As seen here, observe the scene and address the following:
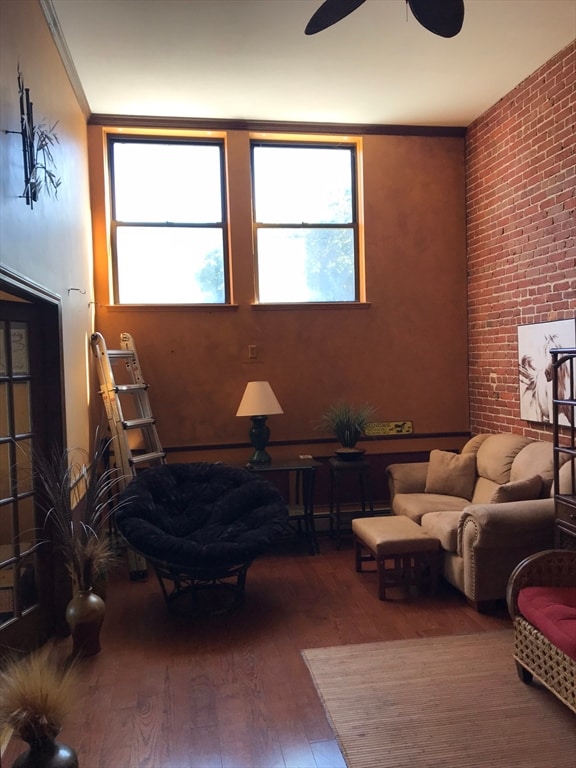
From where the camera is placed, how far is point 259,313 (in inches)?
213

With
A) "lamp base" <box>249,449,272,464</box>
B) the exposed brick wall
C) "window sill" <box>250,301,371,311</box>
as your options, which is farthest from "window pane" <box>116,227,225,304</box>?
the exposed brick wall

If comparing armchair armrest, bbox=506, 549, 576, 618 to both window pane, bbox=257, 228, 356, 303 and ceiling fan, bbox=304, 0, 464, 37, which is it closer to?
ceiling fan, bbox=304, 0, 464, 37

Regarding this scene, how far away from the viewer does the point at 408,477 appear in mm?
5020

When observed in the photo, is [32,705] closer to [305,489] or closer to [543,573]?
[543,573]

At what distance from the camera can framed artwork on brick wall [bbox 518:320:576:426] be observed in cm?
421

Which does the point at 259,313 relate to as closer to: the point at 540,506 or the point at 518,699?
the point at 540,506

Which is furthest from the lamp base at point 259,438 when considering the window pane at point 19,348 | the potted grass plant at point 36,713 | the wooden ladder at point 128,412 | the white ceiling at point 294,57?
the potted grass plant at point 36,713

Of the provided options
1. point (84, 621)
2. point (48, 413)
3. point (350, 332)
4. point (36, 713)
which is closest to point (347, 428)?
point (350, 332)

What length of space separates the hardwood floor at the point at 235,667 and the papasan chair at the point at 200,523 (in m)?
0.27

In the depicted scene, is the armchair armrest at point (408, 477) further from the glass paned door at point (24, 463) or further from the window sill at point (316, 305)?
the glass paned door at point (24, 463)

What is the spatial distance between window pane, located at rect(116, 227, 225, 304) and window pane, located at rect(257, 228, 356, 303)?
435 mm

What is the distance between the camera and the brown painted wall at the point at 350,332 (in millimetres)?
5301

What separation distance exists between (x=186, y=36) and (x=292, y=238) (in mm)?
2003

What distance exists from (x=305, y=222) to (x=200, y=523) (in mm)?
2964
